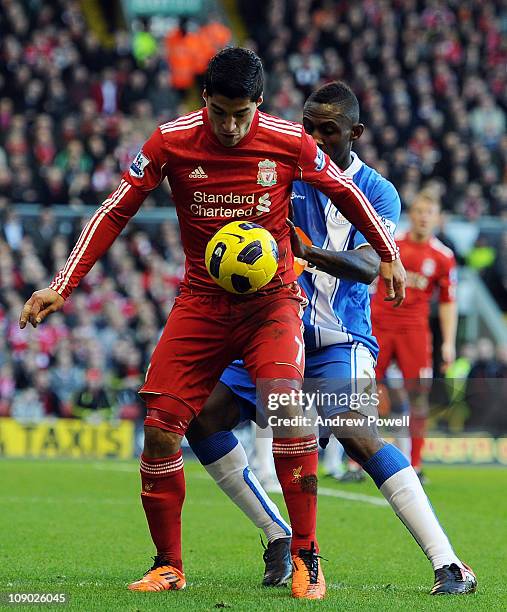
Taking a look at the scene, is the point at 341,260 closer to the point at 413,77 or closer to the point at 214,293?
the point at 214,293

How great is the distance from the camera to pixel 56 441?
16641 mm

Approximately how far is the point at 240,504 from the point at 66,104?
16822 millimetres

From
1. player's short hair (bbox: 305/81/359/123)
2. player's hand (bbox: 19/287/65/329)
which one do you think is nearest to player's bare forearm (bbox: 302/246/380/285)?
player's short hair (bbox: 305/81/359/123)

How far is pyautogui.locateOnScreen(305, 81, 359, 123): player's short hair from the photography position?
6551mm

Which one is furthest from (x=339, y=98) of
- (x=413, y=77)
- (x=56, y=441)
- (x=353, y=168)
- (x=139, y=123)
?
(x=413, y=77)

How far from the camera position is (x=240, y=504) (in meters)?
6.55

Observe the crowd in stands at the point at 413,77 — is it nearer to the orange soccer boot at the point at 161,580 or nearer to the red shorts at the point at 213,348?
the red shorts at the point at 213,348

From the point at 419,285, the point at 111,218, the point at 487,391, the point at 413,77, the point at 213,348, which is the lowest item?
the point at 487,391

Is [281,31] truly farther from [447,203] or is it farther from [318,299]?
[318,299]

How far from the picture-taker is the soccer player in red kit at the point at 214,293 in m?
5.73

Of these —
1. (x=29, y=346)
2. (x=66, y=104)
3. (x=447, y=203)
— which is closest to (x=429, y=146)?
(x=447, y=203)

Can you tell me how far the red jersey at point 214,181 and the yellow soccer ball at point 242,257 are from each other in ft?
0.38

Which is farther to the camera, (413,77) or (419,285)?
(413,77)

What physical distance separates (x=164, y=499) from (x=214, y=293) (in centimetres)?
96
